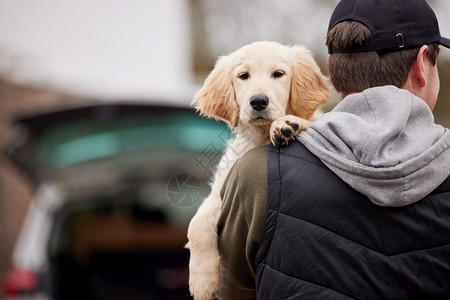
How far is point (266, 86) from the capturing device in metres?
2.89

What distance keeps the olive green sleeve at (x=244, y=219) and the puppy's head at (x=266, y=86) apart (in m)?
0.65

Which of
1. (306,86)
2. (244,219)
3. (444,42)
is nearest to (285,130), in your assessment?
(244,219)

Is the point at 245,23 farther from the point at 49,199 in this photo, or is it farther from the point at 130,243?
the point at 130,243

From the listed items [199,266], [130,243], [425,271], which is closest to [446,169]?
[425,271]

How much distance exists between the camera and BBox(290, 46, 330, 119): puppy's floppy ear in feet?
9.47

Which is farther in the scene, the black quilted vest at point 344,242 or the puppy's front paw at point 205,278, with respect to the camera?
the puppy's front paw at point 205,278

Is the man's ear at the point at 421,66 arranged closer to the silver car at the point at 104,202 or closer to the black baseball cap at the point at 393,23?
the black baseball cap at the point at 393,23

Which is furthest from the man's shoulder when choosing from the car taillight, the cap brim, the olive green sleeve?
the car taillight

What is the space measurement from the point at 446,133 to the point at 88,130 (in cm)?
609

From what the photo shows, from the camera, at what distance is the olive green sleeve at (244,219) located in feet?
6.82

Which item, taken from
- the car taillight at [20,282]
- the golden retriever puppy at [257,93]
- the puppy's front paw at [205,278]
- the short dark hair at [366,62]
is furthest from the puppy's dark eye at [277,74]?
the car taillight at [20,282]

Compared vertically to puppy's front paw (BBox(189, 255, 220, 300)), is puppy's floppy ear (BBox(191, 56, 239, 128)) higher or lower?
higher

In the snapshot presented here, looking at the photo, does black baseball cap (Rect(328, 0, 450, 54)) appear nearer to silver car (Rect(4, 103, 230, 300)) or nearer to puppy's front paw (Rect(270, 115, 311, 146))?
puppy's front paw (Rect(270, 115, 311, 146))

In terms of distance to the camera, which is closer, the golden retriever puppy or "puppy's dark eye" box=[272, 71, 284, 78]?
the golden retriever puppy
